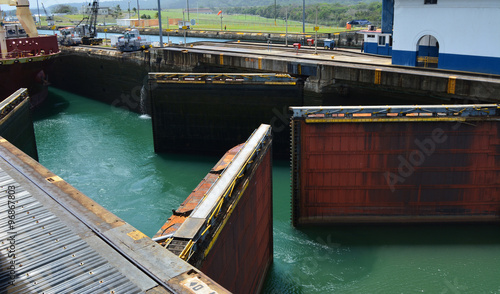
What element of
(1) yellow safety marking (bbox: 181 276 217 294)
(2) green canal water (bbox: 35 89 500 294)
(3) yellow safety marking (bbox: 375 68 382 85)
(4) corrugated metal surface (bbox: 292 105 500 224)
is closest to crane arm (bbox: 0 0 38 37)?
(2) green canal water (bbox: 35 89 500 294)

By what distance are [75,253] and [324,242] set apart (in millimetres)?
12256

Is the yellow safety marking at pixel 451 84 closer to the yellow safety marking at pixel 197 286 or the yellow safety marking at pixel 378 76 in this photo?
the yellow safety marking at pixel 378 76

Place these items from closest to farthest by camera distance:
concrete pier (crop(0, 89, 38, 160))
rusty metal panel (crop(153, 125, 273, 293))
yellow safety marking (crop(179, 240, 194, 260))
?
yellow safety marking (crop(179, 240, 194, 260)), rusty metal panel (crop(153, 125, 273, 293)), concrete pier (crop(0, 89, 38, 160))

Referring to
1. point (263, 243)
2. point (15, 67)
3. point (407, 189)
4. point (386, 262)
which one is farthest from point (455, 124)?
point (15, 67)

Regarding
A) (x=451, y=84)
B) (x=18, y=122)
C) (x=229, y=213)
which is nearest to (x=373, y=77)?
(x=451, y=84)

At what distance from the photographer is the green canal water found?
16922 mm

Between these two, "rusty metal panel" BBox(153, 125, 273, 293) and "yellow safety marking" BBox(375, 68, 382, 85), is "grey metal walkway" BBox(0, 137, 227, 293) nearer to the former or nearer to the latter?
"rusty metal panel" BBox(153, 125, 273, 293)

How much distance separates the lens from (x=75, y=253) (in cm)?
941

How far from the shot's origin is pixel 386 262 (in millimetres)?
18156

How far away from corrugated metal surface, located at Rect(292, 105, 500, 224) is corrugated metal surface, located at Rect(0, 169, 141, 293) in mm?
11703

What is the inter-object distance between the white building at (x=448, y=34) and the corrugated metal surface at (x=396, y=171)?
27.4 feet

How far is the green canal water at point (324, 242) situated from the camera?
55.5 feet

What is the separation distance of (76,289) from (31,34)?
49.0m

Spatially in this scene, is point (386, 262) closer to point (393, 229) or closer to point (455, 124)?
point (393, 229)
